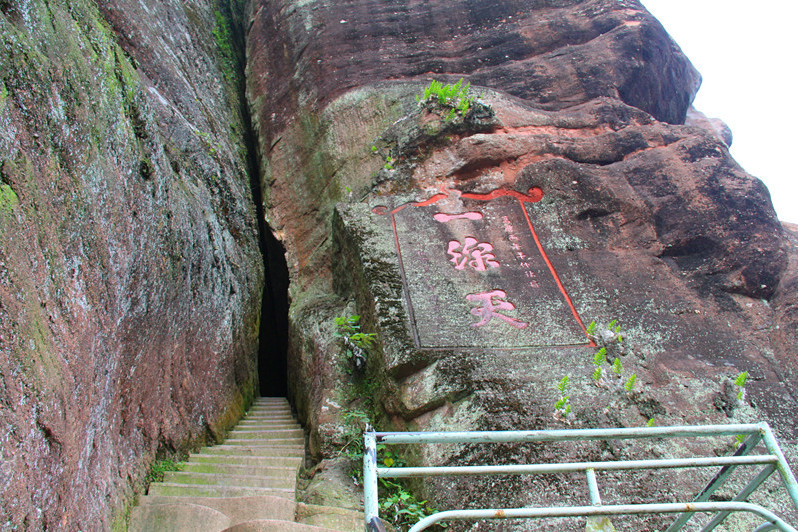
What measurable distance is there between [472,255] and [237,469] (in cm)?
288

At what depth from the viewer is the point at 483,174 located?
21.5 feet

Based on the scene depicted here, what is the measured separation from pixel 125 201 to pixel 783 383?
17.3ft

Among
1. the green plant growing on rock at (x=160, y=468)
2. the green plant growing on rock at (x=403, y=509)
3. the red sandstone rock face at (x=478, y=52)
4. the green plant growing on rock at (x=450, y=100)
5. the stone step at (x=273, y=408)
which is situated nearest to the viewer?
the green plant growing on rock at (x=403, y=509)

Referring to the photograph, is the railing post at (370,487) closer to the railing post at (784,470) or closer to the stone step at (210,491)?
the railing post at (784,470)

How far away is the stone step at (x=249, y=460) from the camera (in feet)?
14.4

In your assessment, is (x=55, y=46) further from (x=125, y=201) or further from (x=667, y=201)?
(x=667, y=201)

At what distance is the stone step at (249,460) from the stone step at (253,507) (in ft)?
3.09

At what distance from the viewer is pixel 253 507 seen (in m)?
3.33

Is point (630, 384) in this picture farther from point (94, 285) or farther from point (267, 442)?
point (94, 285)

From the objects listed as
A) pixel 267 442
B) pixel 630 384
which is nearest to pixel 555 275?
pixel 630 384

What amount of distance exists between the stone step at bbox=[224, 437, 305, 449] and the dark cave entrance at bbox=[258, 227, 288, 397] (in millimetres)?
3380

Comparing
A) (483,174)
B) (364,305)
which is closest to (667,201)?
(483,174)

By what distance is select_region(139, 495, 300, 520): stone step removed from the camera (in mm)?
3281

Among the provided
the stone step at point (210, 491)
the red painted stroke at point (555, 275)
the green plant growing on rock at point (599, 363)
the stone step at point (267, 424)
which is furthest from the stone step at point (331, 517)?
the red painted stroke at point (555, 275)
